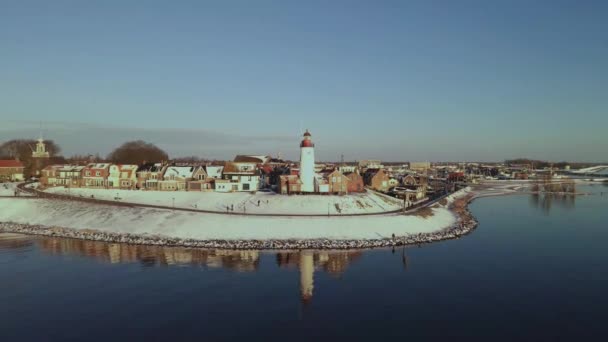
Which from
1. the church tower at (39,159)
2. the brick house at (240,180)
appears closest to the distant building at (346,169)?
the brick house at (240,180)

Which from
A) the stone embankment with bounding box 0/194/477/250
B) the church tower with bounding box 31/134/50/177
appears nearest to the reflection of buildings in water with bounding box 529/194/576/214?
the stone embankment with bounding box 0/194/477/250

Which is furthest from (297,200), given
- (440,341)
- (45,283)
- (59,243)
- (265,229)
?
(440,341)

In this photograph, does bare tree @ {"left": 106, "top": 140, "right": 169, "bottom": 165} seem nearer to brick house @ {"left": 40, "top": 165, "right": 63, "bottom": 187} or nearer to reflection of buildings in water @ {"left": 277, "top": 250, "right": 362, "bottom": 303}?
brick house @ {"left": 40, "top": 165, "right": 63, "bottom": 187}

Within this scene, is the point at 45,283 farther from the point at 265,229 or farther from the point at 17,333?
the point at 265,229

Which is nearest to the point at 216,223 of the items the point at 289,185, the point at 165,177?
the point at 289,185

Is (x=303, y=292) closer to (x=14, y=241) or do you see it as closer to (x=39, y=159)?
(x=14, y=241)

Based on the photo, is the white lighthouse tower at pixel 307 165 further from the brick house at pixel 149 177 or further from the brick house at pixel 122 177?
the brick house at pixel 122 177
